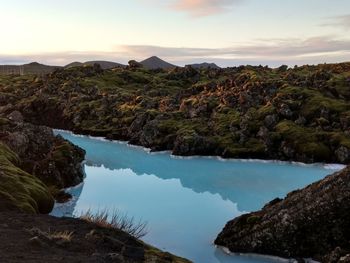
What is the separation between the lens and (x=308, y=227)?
31.8 meters

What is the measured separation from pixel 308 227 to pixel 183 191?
89.0ft

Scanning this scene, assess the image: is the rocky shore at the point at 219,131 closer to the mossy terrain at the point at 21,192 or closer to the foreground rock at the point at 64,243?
the mossy terrain at the point at 21,192

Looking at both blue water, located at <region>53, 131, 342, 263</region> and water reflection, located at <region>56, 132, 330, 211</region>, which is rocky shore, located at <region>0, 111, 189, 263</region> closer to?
blue water, located at <region>53, 131, 342, 263</region>

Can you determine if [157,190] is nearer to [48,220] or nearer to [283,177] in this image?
[283,177]

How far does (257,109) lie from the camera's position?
337ft

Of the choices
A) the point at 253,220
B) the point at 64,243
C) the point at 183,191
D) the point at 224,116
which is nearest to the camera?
the point at 64,243

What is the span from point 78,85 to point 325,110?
339 feet

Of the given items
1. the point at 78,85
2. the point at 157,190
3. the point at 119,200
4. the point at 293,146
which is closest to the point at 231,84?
the point at 293,146

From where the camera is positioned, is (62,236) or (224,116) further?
(224,116)

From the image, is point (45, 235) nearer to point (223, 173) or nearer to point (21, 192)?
point (21, 192)

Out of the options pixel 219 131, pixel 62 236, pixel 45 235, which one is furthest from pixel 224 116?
pixel 45 235

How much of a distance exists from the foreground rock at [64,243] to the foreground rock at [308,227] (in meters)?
8.77

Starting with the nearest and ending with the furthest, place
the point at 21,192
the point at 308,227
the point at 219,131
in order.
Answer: the point at 308,227
the point at 21,192
the point at 219,131

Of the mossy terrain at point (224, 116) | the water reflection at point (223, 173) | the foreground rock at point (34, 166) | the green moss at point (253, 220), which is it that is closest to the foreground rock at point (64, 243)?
the foreground rock at point (34, 166)
